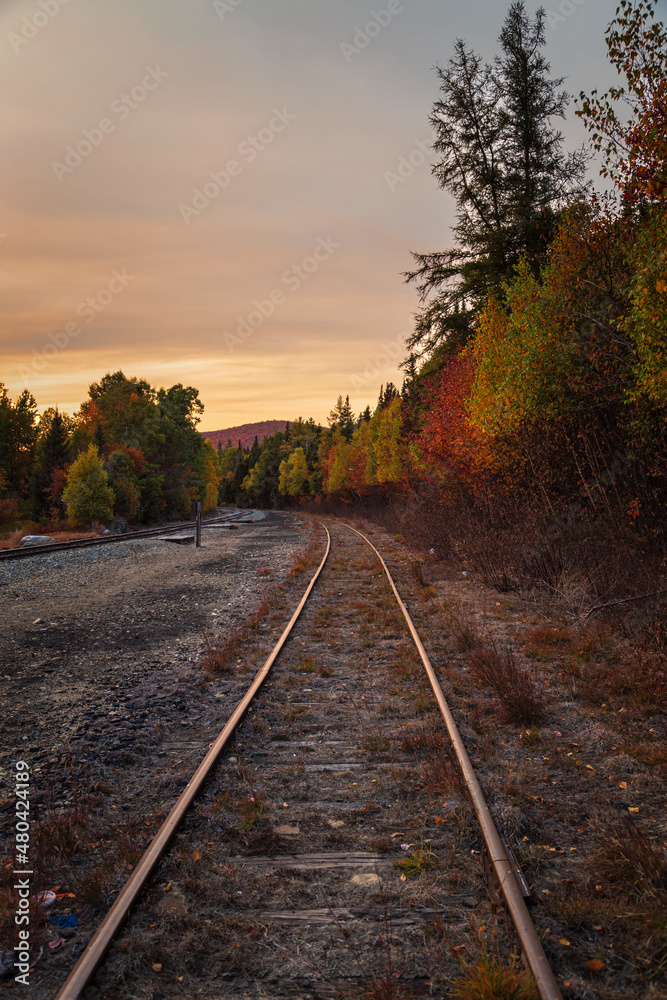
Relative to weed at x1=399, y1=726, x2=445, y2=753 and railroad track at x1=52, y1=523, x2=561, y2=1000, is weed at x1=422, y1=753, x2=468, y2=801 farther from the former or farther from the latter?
weed at x1=399, y1=726, x2=445, y2=753

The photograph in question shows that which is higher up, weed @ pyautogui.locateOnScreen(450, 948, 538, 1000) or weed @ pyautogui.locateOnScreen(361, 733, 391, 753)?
weed @ pyautogui.locateOnScreen(450, 948, 538, 1000)

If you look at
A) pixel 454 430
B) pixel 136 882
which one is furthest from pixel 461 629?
pixel 454 430

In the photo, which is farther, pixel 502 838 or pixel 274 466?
pixel 274 466

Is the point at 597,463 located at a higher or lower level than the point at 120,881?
higher

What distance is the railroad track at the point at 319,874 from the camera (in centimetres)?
260

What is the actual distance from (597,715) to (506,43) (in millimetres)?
23479

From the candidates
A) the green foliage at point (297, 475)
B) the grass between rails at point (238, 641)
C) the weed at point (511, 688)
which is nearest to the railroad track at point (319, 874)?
the weed at point (511, 688)

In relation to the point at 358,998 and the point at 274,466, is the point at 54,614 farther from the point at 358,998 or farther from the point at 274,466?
the point at 274,466

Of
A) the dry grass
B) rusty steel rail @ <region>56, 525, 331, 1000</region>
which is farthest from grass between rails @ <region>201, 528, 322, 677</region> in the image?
the dry grass

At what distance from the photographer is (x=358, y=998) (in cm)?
244

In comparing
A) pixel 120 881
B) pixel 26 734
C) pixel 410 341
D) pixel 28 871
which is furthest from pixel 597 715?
pixel 410 341

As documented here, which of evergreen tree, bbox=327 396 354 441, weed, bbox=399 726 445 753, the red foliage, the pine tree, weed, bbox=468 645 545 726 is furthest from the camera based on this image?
evergreen tree, bbox=327 396 354 441

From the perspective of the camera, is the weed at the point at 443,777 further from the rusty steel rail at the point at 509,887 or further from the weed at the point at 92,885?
the weed at the point at 92,885

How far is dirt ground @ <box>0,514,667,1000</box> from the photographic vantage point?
2.67 meters
